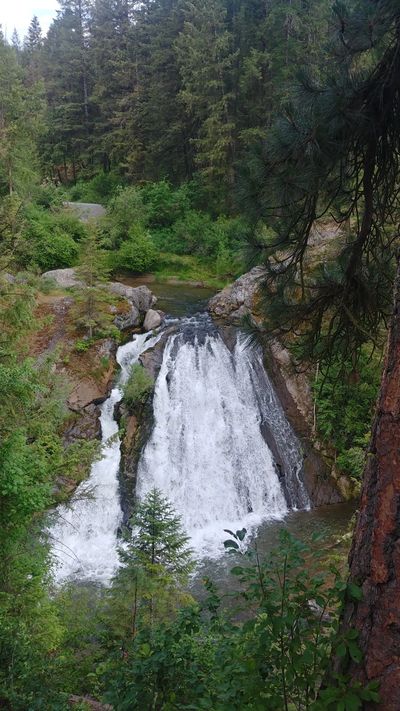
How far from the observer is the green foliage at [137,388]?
12.0 metres

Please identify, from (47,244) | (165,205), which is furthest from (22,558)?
(165,205)

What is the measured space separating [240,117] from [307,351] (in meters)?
24.5

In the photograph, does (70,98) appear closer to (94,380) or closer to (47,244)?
(47,244)

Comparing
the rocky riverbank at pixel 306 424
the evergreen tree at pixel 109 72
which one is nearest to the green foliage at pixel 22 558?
the rocky riverbank at pixel 306 424

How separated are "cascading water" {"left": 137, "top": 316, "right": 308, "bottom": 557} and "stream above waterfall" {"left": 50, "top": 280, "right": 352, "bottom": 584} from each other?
3cm

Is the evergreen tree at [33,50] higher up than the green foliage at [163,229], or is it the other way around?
the evergreen tree at [33,50]

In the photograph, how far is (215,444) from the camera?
12.2m

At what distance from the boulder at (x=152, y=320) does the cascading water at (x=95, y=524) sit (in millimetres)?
2918

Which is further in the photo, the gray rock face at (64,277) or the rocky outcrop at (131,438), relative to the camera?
the gray rock face at (64,277)

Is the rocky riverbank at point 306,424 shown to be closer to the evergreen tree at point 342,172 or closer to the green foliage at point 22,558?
the green foliage at point 22,558

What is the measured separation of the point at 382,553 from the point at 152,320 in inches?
528

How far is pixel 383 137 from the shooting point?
3.24 meters

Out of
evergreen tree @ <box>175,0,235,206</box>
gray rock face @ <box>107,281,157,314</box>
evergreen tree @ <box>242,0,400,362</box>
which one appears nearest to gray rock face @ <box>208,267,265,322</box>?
gray rock face @ <box>107,281,157,314</box>

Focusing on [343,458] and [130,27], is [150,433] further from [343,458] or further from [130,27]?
[130,27]
